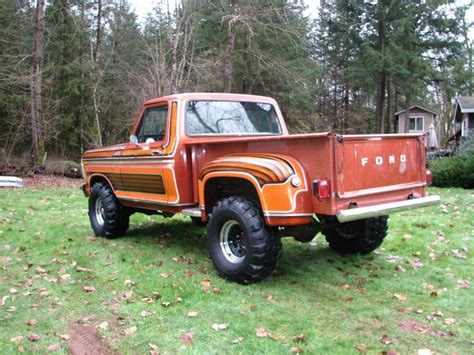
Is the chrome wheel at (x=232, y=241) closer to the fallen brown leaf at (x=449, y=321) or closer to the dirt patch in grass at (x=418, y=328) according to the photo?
the dirt patch in grass at (x=418, y=328)

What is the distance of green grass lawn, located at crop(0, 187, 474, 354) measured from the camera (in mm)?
3844

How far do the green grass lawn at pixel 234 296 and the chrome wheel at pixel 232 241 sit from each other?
12.1 inches

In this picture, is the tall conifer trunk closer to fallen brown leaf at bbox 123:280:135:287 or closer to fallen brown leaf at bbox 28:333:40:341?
fallen brown leaf at bbox 123:280:135:287

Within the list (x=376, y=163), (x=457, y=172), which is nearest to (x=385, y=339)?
(x=376, y=163)

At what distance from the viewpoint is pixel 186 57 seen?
75.6 feet

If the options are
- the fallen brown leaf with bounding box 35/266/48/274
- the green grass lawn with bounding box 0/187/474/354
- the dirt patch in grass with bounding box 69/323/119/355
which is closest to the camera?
the dirt patch in grass with bounding box 69/323/119/355

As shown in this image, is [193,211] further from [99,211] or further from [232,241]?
[99,211]

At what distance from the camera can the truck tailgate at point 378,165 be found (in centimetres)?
444

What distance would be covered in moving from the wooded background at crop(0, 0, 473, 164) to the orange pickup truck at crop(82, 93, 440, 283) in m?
13.3

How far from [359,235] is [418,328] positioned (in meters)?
2.11

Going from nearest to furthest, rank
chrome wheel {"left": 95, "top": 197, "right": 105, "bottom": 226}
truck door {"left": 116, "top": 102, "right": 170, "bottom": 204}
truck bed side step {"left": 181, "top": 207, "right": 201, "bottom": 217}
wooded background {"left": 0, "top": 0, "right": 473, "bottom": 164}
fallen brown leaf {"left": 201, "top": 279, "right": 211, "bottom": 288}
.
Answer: fallen brown leaf {"left": 201, "top": 279, "right": 211, "bottom": 288}
truck bed side step {"left": 181, "top": 207, "right": 201, "bottom": 217}
truck door {"left": 116, "top": 102, "right": 170, "bottom": 204}
chrome wheel {"left": 95, "top": 197, "right": 105, "bottom": 226}
wooded background {"left": 0, "top": 0, "right": 473, "bottom": 164}

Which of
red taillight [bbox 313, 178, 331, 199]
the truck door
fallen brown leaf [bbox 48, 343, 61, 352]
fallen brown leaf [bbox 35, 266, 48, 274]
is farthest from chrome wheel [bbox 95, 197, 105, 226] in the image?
red taillight [bbox 313, 178, 331, 199]

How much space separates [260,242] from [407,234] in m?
3.61

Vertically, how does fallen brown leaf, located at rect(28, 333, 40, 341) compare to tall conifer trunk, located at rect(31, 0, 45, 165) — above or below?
below
